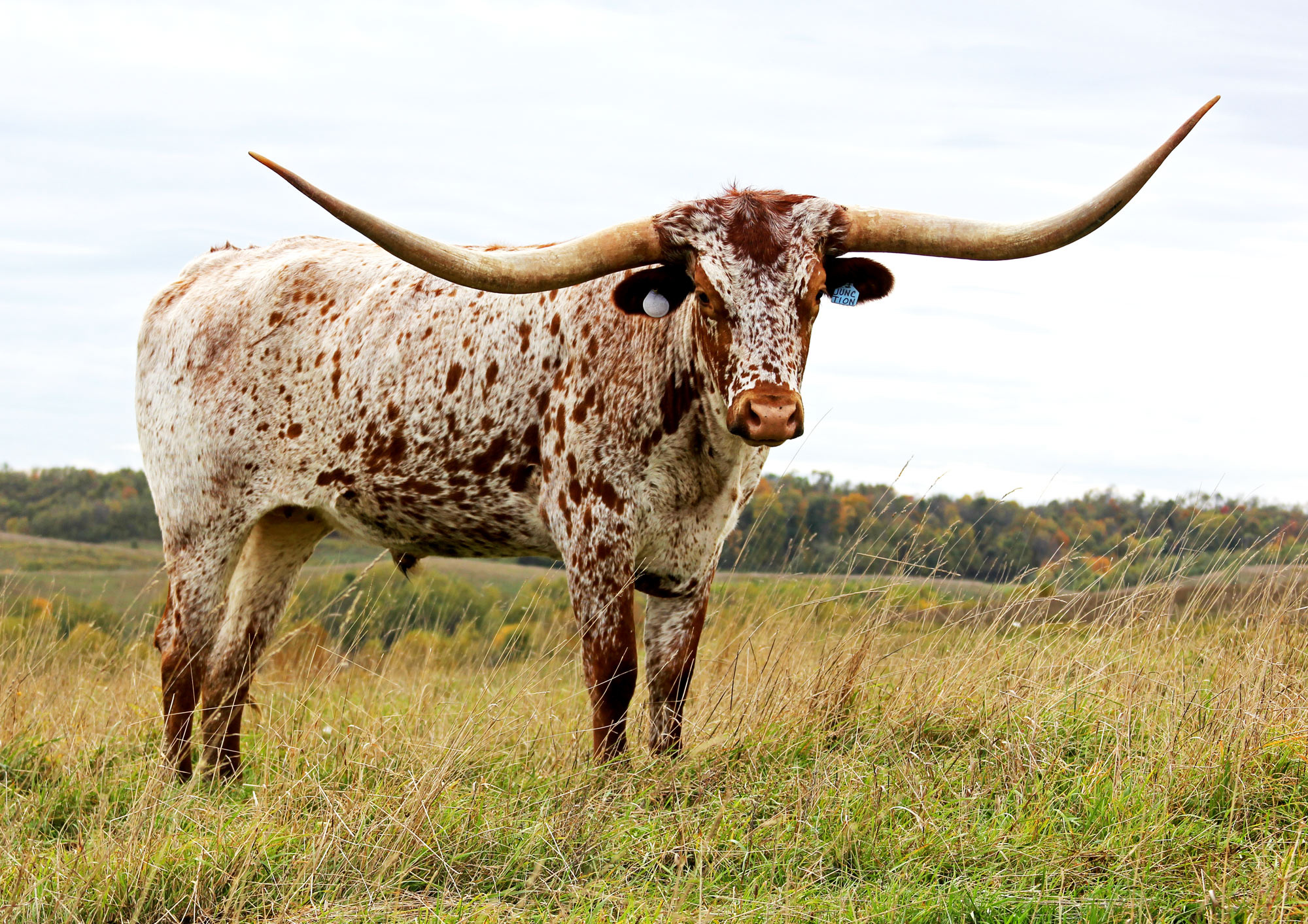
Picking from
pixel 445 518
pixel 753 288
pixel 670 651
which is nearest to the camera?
pixel 753 288

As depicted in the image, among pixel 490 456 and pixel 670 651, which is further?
pixel 490 456

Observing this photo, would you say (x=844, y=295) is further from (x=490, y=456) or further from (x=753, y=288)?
(x=490, y=456)

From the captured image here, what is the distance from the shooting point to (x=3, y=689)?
6074 mm

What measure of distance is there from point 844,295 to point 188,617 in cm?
382

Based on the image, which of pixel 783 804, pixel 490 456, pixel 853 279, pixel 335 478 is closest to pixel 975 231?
pixel 853 279

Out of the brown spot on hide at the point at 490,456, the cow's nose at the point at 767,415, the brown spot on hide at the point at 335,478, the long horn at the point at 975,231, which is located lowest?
the brown spot on hide at the point at 335,478

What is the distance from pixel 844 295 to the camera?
4863 millimetres

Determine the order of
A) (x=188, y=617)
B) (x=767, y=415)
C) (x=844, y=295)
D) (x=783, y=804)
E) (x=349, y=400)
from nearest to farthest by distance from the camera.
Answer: (x=767, y=415) < (x=783, y=804) < (x=844, y=295) < (x=349, y=400) < (x=188, y=617)

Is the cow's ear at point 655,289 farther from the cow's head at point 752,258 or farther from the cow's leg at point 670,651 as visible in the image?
the cow's leg at point 670,651

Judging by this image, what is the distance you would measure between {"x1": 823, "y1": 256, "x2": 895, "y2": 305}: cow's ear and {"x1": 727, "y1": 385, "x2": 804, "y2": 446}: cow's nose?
94cm

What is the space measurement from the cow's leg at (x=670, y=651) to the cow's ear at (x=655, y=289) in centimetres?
129

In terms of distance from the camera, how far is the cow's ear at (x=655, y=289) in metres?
4.62

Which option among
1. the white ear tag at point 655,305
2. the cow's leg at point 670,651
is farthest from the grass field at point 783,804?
the white ear tag at point 655,305

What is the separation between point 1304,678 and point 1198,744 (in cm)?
138
